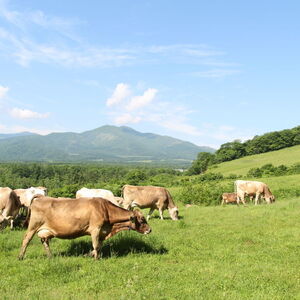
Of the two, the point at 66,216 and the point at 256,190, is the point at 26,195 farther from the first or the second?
the point at 256,190

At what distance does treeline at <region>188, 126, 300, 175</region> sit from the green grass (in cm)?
8880

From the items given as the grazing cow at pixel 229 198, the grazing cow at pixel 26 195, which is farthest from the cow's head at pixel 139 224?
the grazing cow at pixel 229 198

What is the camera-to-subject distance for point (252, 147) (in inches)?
3971

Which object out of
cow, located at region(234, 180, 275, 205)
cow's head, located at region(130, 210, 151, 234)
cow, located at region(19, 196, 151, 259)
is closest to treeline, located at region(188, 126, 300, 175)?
cow, located at region(234, 180, 275, 205)

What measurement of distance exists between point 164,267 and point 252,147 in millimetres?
97968

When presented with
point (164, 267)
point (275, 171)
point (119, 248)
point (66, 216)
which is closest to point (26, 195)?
point (119, 248)

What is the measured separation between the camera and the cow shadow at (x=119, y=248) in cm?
986

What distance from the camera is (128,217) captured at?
9.81 m

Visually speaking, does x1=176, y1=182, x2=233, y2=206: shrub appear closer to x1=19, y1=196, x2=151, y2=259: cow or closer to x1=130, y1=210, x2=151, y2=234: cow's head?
x1=130, y1=210, x2=151, y2=234: cow's head

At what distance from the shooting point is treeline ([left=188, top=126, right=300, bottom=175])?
96.5 meters

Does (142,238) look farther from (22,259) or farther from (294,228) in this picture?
(294,228)

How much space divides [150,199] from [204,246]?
749 cm

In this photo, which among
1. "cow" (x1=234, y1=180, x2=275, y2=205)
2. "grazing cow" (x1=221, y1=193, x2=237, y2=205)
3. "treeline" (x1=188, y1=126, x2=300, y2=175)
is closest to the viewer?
"cow" (x1=234, y1=180, x2=275, y2=205)

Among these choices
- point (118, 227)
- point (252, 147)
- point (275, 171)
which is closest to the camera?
point (118, 227)
